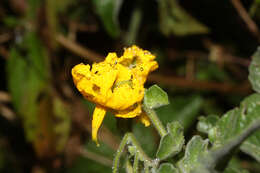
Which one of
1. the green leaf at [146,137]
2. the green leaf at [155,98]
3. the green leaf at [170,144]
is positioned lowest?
the green leaf at [146,137]

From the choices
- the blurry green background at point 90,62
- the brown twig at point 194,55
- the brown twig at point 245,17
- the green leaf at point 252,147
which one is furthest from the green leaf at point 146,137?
the green leaf at point 252,147

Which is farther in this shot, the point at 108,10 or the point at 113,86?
the point at 108,10

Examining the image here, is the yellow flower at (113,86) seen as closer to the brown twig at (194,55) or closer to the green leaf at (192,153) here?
the green leaf at (192,153)

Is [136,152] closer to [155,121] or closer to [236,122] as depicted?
[155,121]

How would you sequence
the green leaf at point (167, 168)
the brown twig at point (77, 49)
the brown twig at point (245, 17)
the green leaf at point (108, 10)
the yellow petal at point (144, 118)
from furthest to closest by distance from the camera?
1. the brown twig at point (77, 49)
2. the brown twig at point (245, 17)
3. the green leaf at point (108, 10)
4. the yellow petal at point (144, 118)
5. the green leaf at point (167, 168)

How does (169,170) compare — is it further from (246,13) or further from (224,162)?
→ (246,13)

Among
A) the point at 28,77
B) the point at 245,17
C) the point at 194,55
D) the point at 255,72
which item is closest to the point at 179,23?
the point at 194,55

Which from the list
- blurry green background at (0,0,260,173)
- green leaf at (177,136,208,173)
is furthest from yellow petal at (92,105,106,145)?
blurry green background at (0,0,260,173)
